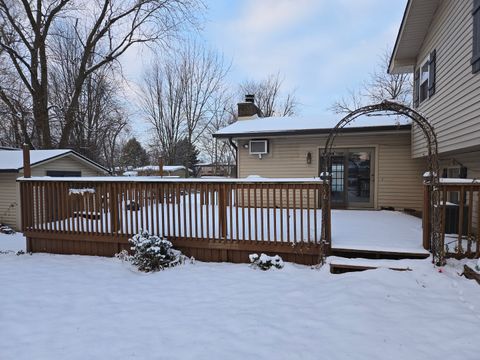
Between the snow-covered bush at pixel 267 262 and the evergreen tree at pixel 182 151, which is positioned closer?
the snow-covered bush at pixel 267 262

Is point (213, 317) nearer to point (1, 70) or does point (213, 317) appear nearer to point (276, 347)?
point (276, 347)

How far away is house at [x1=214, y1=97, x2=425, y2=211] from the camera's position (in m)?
7.79

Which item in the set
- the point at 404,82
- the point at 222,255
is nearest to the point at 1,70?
the point at 222,255

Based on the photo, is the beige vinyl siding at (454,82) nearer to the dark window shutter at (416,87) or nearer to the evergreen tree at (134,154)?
the dark window shutter at (416,87)

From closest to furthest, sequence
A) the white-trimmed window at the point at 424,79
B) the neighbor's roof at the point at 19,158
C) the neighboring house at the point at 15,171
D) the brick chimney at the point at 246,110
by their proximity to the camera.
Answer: the white-trimmed window at the point at 424,79 → the neighbor's roof at the point at 19,158 → the neighboring house at the point at 15,171 → the brick chimney at the point at 246,110

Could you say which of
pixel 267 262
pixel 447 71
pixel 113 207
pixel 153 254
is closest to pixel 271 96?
pixel 447 71

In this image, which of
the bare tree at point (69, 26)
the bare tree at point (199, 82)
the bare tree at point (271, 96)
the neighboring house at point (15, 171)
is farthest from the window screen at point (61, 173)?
the bare tree at point (271, 96)

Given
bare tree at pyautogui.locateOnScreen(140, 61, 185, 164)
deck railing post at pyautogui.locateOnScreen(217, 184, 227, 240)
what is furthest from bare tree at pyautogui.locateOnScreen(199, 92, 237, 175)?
deck railing post at pyautogui.locateOnScreen(217, 184, 227, 240)

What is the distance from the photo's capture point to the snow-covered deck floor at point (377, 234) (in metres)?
4.01

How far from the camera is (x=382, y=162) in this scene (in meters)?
7.95

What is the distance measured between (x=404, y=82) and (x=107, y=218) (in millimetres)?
21227

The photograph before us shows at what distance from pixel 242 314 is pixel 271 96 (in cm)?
2431

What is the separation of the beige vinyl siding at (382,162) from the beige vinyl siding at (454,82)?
1.55m

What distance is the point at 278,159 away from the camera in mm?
8625
